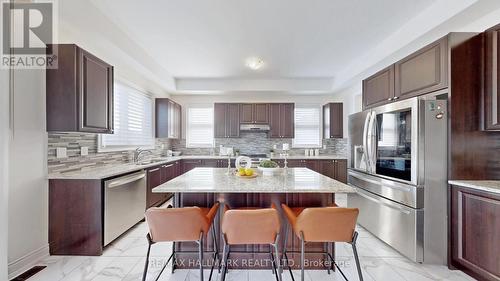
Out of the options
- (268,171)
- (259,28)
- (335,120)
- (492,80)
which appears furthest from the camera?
(335,120)

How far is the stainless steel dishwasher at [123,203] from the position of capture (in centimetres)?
245

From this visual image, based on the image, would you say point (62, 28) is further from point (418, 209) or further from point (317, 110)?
point (317, 110)

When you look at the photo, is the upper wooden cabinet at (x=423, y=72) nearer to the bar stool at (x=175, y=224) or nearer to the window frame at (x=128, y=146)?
the bar stool at (x=175, y=224)

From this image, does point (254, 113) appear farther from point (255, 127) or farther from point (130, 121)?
point (130, 121)

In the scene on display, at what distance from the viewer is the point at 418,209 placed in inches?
84.4

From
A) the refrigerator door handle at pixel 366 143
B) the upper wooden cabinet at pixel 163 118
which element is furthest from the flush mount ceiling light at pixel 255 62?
the upper wooden cabinet at pixel 163 118

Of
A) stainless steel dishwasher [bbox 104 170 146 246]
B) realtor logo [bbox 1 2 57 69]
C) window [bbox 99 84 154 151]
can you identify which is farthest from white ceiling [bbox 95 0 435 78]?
stainless steel dishwasher [bbox 104 170 146 246]

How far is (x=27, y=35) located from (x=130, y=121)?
1971 millimetres

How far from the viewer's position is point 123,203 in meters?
2.73

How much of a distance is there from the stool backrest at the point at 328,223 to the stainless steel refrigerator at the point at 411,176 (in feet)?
3.61

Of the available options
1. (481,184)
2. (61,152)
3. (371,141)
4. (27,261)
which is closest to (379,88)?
(371,141)

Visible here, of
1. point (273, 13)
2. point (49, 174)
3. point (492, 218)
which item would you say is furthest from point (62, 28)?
point (492, 218)

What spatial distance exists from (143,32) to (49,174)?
2.14m

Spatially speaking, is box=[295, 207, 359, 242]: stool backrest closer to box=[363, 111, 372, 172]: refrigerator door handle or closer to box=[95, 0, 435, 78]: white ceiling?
box=[363, 111, 372, 172]: refrigerator door handle
